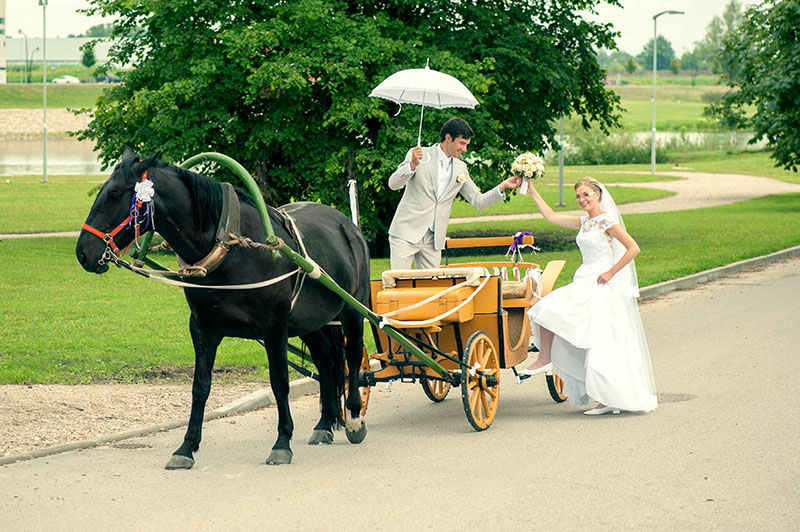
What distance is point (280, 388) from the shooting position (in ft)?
23.6

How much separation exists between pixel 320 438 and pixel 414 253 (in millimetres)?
1954

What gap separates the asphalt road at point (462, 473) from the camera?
231 inches

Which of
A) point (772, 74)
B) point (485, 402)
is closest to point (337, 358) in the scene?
point (485, 402)

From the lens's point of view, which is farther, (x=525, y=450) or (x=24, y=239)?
(x=24, y=239)

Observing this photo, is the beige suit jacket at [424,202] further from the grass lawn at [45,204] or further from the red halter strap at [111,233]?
the grass lawn at [45,204]

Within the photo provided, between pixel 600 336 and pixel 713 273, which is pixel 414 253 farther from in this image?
pixel 713 273

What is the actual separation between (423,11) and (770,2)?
53.0 feet

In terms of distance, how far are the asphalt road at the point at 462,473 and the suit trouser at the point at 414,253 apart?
1.19 m

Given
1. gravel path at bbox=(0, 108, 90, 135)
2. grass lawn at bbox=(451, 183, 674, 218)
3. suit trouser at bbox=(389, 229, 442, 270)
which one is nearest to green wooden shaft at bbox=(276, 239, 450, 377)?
suit trouser at bbox=(389, 229, 442, 270)

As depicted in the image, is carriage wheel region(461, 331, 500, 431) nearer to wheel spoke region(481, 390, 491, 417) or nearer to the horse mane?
wheel spoke region(481, 390, 491, 417)

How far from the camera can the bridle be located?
21.1 feet

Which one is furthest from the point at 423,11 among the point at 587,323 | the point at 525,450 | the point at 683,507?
the point at 683,507

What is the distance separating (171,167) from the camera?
6.82 meters

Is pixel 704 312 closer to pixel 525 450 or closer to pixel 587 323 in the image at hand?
pixel 587 323
